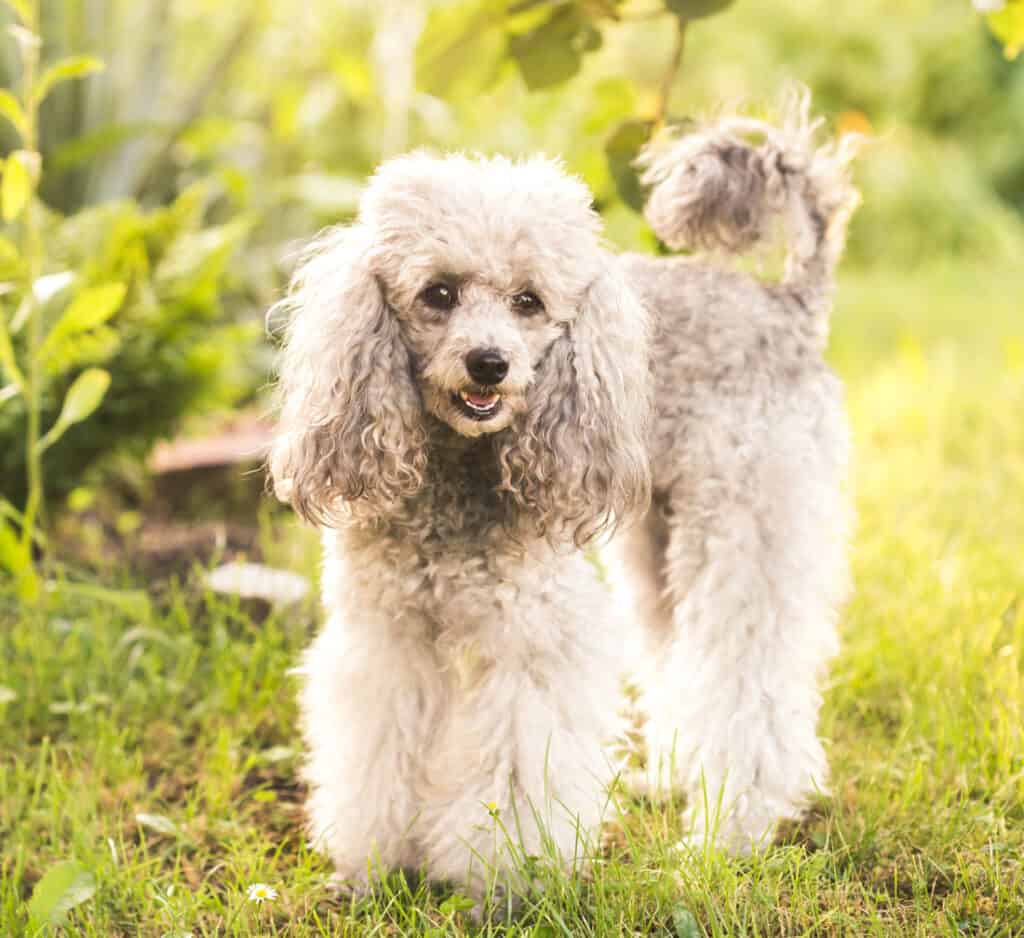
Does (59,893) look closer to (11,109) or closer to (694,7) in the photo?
(11,109)

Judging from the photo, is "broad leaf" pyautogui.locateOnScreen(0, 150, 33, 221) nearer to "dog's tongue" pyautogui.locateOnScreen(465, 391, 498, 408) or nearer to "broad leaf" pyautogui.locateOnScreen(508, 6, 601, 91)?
"broad leaf" pyautogui.locateOnScreen(508, 6, 601, 91)

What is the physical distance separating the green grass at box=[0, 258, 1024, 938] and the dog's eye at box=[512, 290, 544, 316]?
3.42ft

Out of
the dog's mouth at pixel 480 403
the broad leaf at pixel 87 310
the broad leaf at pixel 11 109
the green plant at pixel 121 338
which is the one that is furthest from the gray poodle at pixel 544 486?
the green plant at pixel 121 338

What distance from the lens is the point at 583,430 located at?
7.95ft

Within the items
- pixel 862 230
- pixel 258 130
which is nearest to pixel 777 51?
pixel 862 230

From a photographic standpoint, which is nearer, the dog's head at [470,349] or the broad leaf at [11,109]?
the dog's head at [470,349]

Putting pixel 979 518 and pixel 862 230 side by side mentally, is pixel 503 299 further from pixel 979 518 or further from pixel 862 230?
pixel 862 230

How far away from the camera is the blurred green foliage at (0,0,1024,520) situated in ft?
10.9

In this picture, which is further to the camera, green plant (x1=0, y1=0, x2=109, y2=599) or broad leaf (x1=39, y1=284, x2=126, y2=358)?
broad leaf (x1=39, y1=284, x2=126, y2=358)

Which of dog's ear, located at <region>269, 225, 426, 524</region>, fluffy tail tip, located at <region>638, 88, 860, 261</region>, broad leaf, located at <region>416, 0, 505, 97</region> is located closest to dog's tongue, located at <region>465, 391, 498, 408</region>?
dog's ear, located at <region>269, 225, 426, 524</region>

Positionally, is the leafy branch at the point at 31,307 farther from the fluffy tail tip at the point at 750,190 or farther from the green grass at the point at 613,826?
the fluffy tail tip at the point at 750,190

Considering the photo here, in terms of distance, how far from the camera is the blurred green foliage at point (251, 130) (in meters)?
3.31

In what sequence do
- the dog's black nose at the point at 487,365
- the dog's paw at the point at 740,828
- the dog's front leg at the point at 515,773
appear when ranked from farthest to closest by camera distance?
the dog's paw at the point at 740,828 < the dog's front leg at the point at 515,773 < the dog's black nose at the point at 487,365

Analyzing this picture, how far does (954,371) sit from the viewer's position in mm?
6855
